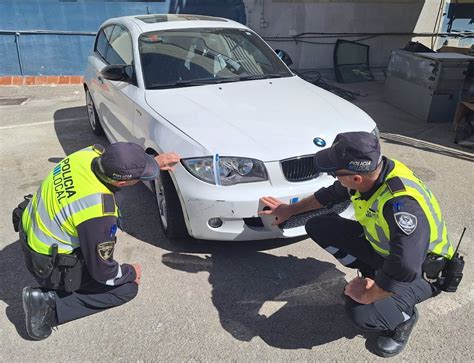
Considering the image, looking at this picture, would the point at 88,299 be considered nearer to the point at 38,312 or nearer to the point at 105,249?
the point at 38,312

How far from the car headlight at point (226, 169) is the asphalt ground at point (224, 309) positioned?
70 cm

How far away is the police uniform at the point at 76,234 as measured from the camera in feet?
7.45

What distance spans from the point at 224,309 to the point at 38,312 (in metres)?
1.10

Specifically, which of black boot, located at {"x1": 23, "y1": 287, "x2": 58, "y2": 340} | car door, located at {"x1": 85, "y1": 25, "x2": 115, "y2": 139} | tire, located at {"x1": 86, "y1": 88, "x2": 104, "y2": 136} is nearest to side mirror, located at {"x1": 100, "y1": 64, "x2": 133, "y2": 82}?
car door, located at {"x1": 85, "y1": 25, "x2": 115, "y2": 139}

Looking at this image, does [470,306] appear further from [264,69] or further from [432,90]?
[432,90]

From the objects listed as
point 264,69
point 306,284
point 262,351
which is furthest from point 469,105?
point 262,351

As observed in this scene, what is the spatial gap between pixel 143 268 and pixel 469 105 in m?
5.08

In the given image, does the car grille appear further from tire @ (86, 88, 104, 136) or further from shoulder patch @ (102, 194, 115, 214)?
tire @ (86, 88, 104, 136)

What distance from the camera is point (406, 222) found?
2.10 metres

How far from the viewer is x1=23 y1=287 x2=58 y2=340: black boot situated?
8.08 ft

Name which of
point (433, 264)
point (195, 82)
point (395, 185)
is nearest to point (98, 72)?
point (195, 82)

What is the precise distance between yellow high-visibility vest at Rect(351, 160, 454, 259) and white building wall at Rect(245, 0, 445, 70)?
810cm

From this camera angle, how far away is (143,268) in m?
3.17

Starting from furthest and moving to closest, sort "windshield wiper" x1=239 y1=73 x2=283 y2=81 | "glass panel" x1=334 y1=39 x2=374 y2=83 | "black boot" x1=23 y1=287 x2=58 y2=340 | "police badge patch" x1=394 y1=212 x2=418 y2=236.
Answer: "glass panel" x1=334 y1=39 x2=374 y2=83
"windshield wiper" x1=239 y1=73 x2=283 y2=81
"black boot" x1=23 y1=287 x2=58 y2=340
"police badge patch" x1=394 y1=212 x2=418 y2=236
